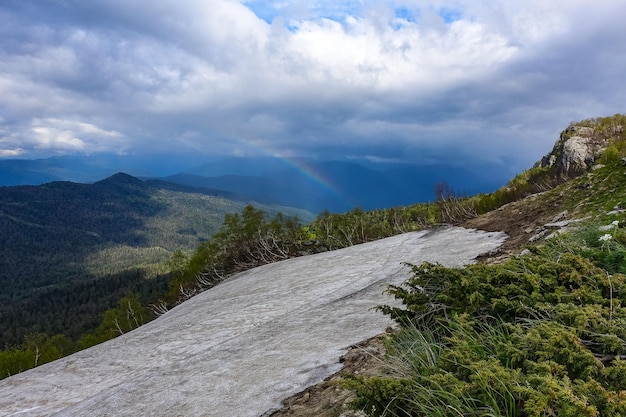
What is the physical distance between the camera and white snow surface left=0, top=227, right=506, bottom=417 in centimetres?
518

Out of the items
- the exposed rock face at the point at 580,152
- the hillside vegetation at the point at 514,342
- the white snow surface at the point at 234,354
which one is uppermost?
the exposed rock face at the point at 580,152

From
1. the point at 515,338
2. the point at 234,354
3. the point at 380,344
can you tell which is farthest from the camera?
the point at 234,354

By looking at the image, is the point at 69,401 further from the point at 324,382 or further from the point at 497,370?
the point at 497,370

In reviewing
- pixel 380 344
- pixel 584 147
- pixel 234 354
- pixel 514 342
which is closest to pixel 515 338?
pixel 514 342

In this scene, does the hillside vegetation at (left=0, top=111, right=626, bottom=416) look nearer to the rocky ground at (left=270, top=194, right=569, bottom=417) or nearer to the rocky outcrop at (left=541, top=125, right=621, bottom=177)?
the rocky ground at (left=270, top=194, right=569, bottom=417)

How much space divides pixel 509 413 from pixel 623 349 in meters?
1.17

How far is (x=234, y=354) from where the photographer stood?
6.41 m

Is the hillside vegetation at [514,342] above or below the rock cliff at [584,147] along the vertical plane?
below

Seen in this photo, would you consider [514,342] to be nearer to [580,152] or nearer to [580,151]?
[580,152]

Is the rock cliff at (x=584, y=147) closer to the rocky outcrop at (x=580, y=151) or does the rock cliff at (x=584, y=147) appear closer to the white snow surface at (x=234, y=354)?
the rocky outcrop at (x=580, y=151)

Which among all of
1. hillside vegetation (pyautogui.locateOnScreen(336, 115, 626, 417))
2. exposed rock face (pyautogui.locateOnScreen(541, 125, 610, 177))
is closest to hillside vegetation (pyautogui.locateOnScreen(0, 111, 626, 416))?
hillside vegetation (pyautogui.locateOnScreen(336, 115, 626, 417))

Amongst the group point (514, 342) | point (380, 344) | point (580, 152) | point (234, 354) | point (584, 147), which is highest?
point (584, 147)

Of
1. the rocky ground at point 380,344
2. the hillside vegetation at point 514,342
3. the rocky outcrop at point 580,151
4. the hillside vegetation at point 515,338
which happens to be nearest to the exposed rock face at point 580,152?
the rocky outcrop at point 580,151

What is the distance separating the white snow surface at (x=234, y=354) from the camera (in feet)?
17.0
